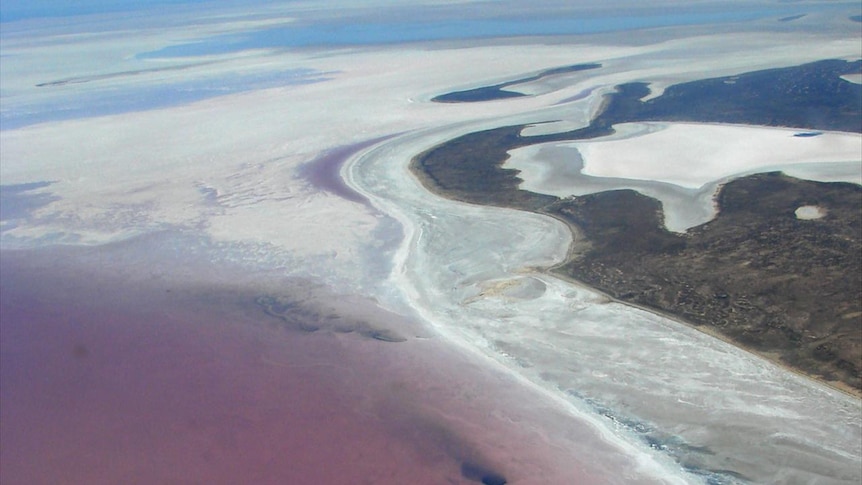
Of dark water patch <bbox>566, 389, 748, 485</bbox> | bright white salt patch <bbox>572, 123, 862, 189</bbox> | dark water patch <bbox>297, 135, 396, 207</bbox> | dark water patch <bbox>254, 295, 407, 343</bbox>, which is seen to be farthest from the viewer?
dark water patch <bbox>297, 135, 396, 207</bbox>

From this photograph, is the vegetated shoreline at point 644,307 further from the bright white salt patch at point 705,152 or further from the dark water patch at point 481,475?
the dark water patch at point 481,475

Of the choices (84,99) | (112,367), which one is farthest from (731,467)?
(84,99)

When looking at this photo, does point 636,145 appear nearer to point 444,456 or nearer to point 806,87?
point 806,87

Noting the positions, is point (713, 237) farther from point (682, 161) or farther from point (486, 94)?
point (486, 94)

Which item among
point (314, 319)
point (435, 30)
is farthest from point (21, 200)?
point (435, 30)

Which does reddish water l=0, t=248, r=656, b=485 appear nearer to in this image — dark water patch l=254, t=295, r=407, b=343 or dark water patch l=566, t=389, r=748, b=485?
dark water patch l=254, t=295, r=407, b=343

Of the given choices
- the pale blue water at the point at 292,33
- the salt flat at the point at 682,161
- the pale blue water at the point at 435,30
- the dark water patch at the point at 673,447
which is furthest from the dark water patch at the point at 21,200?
the pale blue water at the point at 435,30

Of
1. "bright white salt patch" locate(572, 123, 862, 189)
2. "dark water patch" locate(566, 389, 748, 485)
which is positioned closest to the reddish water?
"dark water patch" locate(566, 389, 748, 485)
